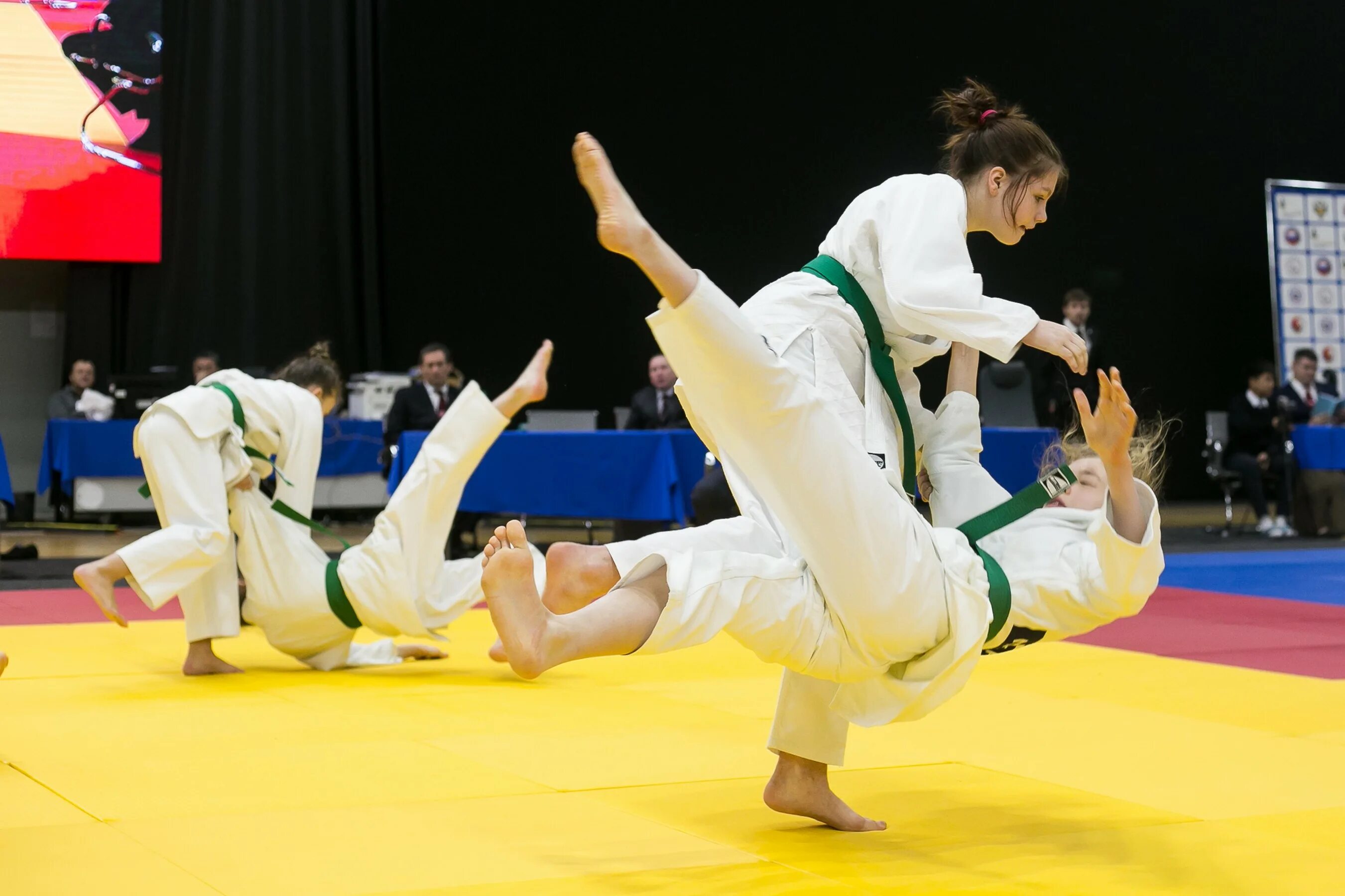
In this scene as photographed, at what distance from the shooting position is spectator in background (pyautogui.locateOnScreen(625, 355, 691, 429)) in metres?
7.92

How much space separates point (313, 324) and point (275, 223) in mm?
761

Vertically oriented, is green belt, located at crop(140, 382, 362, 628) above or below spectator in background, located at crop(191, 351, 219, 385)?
below

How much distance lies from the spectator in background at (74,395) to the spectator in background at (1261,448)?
750cm

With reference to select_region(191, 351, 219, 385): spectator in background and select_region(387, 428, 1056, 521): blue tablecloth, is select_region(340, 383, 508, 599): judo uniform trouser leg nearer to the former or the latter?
select_region(387, 428, 1056, 521): blue tablecloth

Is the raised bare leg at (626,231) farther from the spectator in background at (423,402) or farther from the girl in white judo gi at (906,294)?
the spectator in background at (423,402)

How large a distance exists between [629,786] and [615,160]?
8.41 m

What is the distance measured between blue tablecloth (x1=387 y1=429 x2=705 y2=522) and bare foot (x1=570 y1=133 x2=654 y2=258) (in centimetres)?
445

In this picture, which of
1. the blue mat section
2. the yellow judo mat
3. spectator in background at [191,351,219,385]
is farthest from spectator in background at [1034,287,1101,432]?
spectator in background at [191,351,219,385]

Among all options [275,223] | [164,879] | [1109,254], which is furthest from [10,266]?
[164,879]

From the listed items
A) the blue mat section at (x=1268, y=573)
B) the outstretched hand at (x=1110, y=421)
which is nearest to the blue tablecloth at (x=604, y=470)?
the blue mat section at (x=1268, y=573)

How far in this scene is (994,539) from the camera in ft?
7.12

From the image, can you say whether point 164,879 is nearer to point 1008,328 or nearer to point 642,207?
point 1008,328

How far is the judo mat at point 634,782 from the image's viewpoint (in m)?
1.95

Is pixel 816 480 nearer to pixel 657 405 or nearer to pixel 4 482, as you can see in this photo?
pixel 4 482
